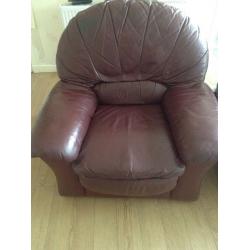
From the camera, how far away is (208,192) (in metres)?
1.49

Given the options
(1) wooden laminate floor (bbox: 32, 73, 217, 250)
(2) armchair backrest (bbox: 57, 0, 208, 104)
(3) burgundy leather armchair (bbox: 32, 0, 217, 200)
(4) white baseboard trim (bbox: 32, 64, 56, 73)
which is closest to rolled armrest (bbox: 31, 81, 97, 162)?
(3) burgundy leather armchair (bbox: 32, 0, 217, 200)

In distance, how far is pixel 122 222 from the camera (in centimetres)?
136

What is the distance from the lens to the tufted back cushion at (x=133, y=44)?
1.31m

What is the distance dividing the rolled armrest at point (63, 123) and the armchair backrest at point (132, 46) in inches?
4.9

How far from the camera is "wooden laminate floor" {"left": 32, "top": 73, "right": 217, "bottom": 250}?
4.15 ft

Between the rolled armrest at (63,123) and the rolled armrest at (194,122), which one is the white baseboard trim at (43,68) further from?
the rolled armrest at (194,122)

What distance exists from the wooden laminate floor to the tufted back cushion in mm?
740

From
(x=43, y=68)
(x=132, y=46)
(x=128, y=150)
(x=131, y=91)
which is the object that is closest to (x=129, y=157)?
(x=128, y=150)

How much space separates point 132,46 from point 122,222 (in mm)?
998

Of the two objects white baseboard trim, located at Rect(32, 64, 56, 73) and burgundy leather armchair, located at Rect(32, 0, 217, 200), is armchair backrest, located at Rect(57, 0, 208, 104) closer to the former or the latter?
burgundy leather armchair, located at Rect(32, 0, 217, 200)

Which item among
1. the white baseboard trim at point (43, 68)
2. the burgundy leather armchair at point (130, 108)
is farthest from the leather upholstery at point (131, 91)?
the white baseboard trim at point (43, 68)

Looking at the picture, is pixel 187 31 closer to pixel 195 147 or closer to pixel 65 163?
pixel 195 147
